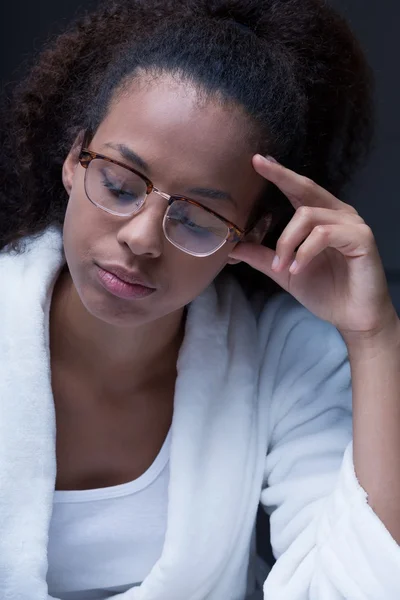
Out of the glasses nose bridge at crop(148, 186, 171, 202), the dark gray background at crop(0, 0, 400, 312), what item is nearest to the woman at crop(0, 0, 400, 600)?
the glasses nose bridge at crop(148, 186, 171, 202)

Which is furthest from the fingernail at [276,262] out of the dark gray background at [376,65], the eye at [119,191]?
the dark gray background at [376,65]

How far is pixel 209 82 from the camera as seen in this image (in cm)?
116

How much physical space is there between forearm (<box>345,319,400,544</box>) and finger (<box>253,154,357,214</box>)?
0.64ft

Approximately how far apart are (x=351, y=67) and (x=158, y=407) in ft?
2.07

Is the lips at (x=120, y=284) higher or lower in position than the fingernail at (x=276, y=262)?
lower

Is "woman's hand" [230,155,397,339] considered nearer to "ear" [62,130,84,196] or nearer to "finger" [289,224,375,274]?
"finger" [289,224,375,274]

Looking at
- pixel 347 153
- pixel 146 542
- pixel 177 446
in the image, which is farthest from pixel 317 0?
pixel 146 542

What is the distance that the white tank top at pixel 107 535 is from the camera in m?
1.33

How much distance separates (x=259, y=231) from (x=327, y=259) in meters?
0.11

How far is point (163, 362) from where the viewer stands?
147 cm

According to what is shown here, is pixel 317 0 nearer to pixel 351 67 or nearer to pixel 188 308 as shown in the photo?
pixel 351 67

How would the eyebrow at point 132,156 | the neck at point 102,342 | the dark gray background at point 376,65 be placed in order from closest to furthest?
the eyebrow at point 132,156 → the neck at point 102,342 → the dark gray background at point 376,65

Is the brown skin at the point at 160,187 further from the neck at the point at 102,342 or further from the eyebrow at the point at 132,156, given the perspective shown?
the neck at the point at 102,342

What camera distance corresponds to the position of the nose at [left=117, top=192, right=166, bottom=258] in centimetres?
111
